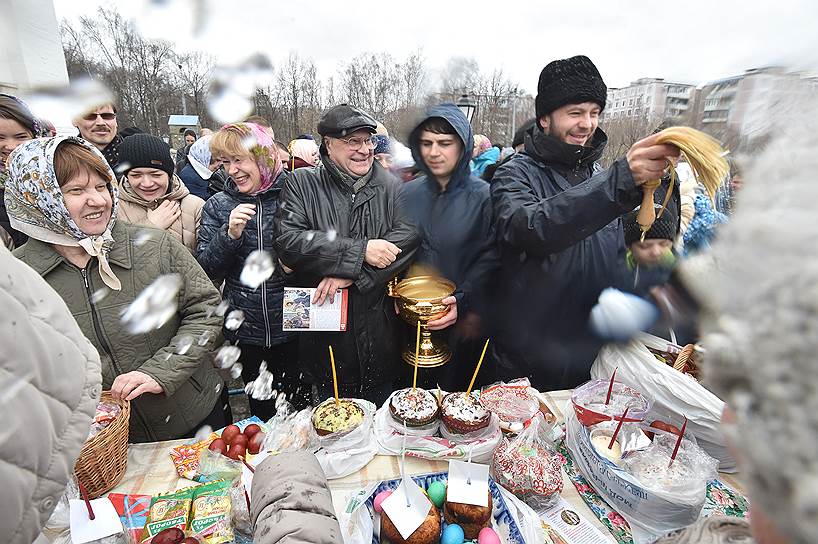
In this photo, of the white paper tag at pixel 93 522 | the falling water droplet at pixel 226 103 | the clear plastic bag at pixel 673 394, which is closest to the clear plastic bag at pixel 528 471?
the clear plastic bag at pixel 673 394

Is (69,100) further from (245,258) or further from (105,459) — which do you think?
(105,459)

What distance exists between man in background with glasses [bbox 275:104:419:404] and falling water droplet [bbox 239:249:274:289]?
17cm

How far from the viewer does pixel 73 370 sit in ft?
2.30

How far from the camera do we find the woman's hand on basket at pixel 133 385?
152 cm

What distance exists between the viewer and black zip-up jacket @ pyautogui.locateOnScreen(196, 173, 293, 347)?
2420 mm

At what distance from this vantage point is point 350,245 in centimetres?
213

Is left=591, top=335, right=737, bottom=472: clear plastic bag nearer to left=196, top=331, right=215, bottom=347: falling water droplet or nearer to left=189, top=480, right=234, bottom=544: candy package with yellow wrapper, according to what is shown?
left=189, top=480, right=234, bottom=544: candy package with yellow wrapper

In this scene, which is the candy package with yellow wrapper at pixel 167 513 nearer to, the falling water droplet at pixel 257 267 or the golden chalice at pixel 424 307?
the golden chalice at pixel 424 307

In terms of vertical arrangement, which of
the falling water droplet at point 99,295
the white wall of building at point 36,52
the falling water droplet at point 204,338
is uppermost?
the white wall of building at point 36,52

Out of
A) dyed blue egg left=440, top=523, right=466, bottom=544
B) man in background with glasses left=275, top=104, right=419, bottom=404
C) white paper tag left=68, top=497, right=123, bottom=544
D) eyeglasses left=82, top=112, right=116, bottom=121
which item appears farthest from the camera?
eyeglasses left=82, top=112, right=116, bottom=121

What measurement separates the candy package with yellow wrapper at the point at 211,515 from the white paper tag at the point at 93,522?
18 centimetres

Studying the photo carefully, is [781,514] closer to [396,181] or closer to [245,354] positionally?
[396,181]

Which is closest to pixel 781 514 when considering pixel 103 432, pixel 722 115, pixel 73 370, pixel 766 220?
pixel 766 220

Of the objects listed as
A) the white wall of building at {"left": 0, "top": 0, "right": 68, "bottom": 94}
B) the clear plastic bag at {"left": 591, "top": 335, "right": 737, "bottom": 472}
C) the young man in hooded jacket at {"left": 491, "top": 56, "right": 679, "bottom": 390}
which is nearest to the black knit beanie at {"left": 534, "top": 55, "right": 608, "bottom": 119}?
the young man in hooded jacket at {"left": 491, "top": 56, "right": 679, "bottom": 390}
